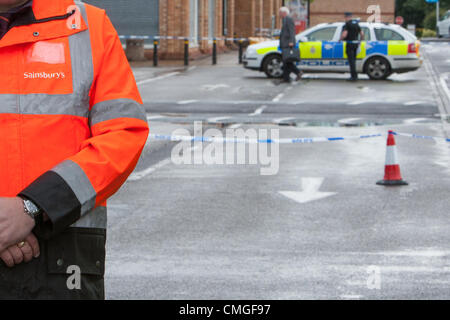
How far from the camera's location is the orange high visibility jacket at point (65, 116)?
263 centimetres

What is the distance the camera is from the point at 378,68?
28.5 m

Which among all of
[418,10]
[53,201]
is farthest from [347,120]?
[418,10]

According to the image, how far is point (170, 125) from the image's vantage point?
16859 mm

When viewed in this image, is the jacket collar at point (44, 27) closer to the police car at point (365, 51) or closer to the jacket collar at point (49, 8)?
the jacket collar at point (49, 8)

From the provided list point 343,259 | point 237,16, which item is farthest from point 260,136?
point 237,16

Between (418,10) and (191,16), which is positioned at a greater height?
(191,16)

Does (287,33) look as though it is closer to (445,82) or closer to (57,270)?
(445,82)

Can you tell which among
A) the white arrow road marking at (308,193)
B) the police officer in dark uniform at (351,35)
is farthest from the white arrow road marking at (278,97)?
the white arrow road marking at (308,193)

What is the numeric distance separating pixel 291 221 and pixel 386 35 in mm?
20091

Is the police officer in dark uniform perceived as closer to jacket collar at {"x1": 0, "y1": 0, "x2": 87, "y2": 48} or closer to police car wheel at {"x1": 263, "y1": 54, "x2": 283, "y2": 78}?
police car wheel at {"x1": 263, "y1": 54, "x2": 283, "y2": 78}

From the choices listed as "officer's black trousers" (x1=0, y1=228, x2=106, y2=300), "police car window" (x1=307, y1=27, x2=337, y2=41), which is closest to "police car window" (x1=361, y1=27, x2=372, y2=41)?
"police car window" (x1=307, y1=27, x2=337, y2=41)

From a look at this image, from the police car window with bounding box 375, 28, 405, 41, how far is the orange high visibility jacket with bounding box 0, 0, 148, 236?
85.1 feet

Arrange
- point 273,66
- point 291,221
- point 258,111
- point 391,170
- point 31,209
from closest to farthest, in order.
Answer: point 31,209 → point 291,221 → point 391,170 → point 258,111 → point 273,66

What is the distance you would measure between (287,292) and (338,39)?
73.4 ft
